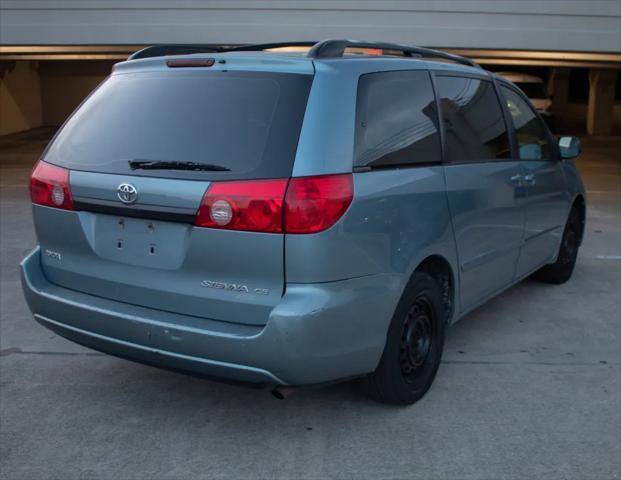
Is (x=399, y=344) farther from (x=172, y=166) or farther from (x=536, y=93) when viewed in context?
(x=536, y=93)

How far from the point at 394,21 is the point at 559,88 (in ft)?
73.3

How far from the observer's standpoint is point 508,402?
3.67m

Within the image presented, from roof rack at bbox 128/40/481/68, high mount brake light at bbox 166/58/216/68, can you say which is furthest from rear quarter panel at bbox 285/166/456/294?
high mount brake light at bbox 166/58/216/68

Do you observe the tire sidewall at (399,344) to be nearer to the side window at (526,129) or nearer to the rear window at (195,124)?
the rear window at (195,124)

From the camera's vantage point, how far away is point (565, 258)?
586 cm

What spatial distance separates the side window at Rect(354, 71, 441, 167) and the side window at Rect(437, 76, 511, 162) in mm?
165

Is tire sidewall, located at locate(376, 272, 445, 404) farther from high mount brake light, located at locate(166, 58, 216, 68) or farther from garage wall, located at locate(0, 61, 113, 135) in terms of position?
garage wall, located at locate(0, 61, 113, 135)

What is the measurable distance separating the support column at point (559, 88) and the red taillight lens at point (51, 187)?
3054 cm

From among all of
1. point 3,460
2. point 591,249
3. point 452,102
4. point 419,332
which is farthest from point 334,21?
point 3,460

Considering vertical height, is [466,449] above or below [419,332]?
below

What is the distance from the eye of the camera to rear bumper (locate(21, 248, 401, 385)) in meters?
2.84

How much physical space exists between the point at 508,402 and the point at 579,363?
2.63 ft

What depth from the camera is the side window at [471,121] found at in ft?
12.7

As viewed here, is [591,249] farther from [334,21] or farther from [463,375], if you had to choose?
[334,21]
